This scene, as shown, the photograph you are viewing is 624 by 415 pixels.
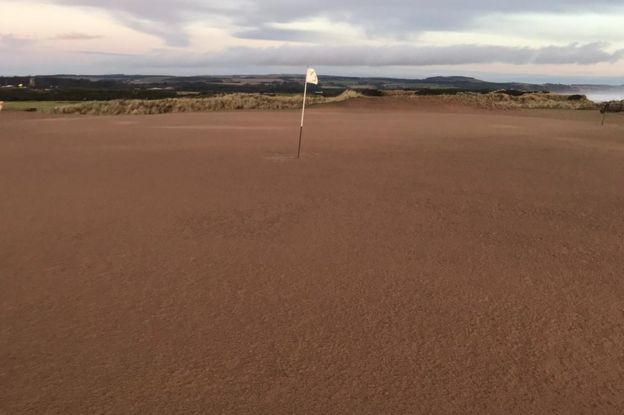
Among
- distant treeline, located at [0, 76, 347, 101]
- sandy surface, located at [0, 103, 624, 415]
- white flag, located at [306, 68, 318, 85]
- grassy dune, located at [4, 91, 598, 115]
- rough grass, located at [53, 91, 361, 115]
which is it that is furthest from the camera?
distant treeline, located at [0, 76, 347, 101]

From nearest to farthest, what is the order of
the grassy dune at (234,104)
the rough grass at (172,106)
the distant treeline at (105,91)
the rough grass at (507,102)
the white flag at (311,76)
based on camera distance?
1. the white flag at (311,76)
2. the rough grass at (172,106)
3. the grassy dune at (234,104)
4. the rough grass at (507,102)
5. the distant treeline at (105,91)

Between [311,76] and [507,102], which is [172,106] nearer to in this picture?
[507,102]

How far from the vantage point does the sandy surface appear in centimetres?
391

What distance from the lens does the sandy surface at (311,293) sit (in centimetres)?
391

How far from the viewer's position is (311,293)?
5574 mm

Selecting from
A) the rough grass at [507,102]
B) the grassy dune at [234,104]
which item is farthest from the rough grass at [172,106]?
the rough grass at [507,102]

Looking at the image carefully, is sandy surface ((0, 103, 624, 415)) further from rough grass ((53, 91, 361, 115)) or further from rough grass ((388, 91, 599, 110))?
rough grass ((388, 91, 599, 110))

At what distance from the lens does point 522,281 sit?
595 cm

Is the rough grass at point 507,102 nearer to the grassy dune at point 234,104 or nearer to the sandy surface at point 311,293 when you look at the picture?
the grassy dune at point 234,104

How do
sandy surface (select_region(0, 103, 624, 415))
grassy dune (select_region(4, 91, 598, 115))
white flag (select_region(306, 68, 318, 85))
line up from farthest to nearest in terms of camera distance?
grassy dune (select_region(4, 91, 598, 115))
white flag (select_region(306, 68, 318, 85))
sandy surface (select_region(0, 103, 624, 415))

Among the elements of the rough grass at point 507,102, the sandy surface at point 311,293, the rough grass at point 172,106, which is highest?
the rough grass at point 507,102

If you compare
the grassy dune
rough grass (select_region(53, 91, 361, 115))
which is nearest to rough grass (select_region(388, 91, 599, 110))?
the grassy dune

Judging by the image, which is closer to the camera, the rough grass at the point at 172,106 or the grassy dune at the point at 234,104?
the rough grass at the point at 172,106

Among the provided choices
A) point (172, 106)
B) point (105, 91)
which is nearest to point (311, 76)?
point (172, 106)
